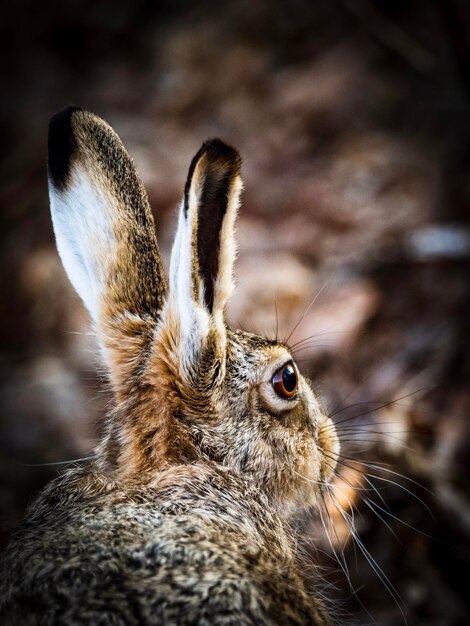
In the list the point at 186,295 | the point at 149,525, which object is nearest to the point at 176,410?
the point at 186,295

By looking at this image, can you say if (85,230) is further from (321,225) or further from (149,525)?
(321,225)

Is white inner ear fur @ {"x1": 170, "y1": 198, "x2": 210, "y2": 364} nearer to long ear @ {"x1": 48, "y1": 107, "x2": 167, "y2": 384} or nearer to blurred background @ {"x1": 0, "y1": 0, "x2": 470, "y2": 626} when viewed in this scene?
long ear @ {"x1": 48, "y1": 107, "x2": 167, "y2": 384}

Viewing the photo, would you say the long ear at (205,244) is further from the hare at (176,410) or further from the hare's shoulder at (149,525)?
the hare's shoulder at (149,525)

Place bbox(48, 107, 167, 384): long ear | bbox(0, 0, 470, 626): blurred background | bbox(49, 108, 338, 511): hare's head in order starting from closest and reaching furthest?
bbox(49, 108, 338, 511): hare's head, bbox(48, 107, 167, 384): long ear, bbox(0, 0, 470, 626): blurred background

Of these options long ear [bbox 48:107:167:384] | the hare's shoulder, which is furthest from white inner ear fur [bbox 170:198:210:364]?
the hare's shoulder

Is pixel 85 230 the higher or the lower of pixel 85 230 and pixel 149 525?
the higher

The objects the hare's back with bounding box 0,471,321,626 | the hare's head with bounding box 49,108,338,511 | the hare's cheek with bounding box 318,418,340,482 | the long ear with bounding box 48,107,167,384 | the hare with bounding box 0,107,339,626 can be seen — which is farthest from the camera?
the hare's cheek with bounding box 318,418,340,482

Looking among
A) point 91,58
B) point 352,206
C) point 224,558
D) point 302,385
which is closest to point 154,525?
point 224,558

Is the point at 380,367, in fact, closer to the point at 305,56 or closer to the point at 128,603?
the point at 128,603

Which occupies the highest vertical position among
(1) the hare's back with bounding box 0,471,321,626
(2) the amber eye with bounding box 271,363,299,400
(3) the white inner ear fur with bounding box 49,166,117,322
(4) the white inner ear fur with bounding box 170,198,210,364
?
(3) the white inner ear fur with bounding box 49,166,117,322
